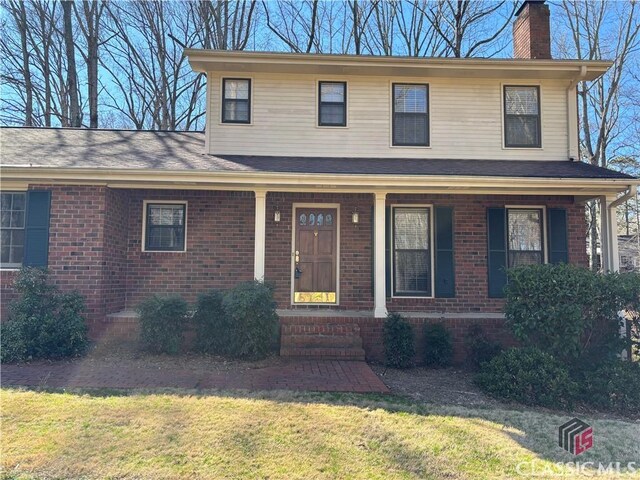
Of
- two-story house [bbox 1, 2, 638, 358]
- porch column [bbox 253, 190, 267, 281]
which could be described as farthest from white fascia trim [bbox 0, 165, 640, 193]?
porch column [bbox 253, 190, 267, 281]

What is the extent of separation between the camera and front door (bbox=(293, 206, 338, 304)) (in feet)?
26.5

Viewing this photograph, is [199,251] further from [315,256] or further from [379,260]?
[379,260]

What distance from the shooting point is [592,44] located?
15.7m

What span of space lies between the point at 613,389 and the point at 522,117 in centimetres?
550

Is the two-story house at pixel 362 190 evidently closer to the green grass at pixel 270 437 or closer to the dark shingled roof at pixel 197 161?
the dark shingled roof at pixel 197 161

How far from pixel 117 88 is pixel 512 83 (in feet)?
57.3

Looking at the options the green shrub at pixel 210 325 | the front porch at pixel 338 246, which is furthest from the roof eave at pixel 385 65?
the green shrub at pixel 210 325

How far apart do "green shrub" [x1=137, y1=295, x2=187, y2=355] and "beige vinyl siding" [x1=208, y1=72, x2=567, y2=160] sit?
133 inches

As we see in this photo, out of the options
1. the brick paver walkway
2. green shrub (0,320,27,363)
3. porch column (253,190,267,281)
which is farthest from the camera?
porch column (253,190,267,281)

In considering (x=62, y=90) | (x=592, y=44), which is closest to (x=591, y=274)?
(x=592, y=44)

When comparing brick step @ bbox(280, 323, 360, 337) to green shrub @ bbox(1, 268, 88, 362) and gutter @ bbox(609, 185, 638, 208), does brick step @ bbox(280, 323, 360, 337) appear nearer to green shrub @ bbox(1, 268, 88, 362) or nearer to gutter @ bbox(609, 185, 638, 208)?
green shrub @ bbox(1, 268, 88, 362)

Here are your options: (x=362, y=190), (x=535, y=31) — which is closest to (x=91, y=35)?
(x=362, y=190)

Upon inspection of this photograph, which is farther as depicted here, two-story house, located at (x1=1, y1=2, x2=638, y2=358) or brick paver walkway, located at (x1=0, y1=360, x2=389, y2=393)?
two-story house, located at (x1=1, y1=2, x2=638, y2=358)

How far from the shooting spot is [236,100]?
8336 mm
